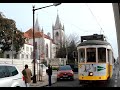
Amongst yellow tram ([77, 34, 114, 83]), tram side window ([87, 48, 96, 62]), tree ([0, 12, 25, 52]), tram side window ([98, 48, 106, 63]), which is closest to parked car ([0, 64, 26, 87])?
yellow tram ([77, 34, 114, 83])


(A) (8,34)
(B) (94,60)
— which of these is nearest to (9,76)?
(B) (94,60)

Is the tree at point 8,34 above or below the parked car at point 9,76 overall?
above

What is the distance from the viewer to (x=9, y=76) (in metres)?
10.2

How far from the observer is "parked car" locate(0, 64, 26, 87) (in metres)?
9.51

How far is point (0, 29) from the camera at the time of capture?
69.6 m

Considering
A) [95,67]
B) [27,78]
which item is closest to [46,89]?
[27,78]

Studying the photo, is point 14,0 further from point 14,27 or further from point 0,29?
point 14,27

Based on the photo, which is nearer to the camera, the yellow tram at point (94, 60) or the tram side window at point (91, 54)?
the yellow tram at point (94, 60)

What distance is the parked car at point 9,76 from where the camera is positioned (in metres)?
9.51

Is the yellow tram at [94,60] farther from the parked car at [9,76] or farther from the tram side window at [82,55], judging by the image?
the parked car at [9,76]

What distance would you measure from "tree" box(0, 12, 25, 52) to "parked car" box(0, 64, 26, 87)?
59.6 metres

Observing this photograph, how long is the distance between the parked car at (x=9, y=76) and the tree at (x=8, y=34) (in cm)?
5958

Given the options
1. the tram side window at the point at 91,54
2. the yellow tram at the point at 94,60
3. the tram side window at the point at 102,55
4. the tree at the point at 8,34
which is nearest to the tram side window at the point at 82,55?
the yellow tram at the point at 94,60

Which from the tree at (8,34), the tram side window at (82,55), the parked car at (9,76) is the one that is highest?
the tree at (8,34)
